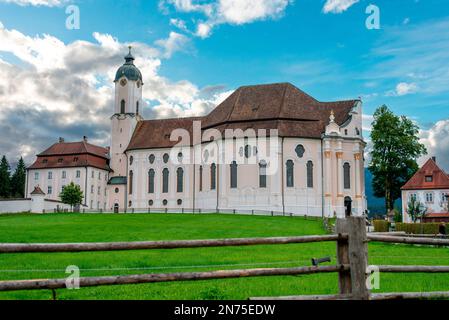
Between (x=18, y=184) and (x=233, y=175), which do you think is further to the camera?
(x=18, y=184)

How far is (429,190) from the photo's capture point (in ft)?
194

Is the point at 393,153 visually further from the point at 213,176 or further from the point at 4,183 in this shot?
the point at 4,183

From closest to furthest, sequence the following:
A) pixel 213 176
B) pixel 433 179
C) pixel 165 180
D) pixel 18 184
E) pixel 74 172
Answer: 1. pixel 433 179
2. pixel 213 176
3. pixel 165 180
4. pixel 74 172
5. pixel 18 184

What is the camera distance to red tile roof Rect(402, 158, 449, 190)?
193 ft

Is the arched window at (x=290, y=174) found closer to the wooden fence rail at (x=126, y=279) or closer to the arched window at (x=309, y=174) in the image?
the arched window at (x=309, y=174)

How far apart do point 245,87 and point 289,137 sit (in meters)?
10.9

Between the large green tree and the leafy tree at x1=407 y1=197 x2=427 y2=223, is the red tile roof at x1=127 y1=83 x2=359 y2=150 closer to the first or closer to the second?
the large green tree

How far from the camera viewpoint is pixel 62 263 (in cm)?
1467

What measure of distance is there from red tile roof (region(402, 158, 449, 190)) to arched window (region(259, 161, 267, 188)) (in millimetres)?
16931

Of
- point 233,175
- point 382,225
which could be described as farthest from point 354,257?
point 233,175

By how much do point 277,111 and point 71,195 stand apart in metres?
31.1
